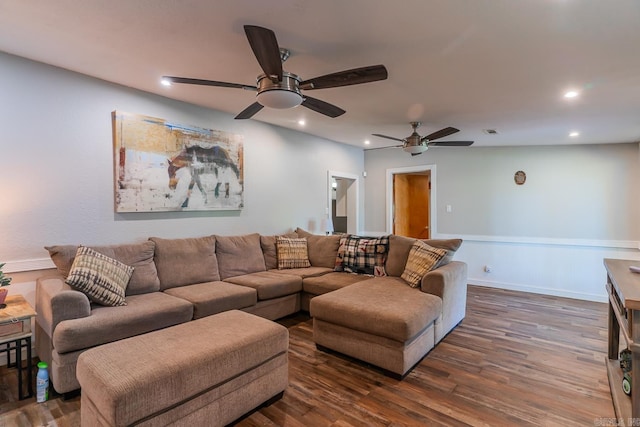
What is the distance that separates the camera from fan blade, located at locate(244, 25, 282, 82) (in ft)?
5.49

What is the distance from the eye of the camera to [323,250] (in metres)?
4.46

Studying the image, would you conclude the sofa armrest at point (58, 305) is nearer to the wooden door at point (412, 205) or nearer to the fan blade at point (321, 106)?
the fan blade at point (321, 106)

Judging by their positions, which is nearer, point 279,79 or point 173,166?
point 279,79

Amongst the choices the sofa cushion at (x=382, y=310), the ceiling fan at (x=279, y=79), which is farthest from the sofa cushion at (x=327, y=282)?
the ceiling fan at (x=279, y=79)

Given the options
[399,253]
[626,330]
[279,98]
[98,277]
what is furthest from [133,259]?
[626,330]

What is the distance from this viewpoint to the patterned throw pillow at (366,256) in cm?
388

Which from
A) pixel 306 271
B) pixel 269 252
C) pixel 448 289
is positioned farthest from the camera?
pixel 269 252

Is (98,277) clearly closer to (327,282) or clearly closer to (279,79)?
(279,79)

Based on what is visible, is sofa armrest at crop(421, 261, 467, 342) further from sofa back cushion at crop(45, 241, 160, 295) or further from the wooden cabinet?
sofa back cushion at crop(45, 241, 160, 295)

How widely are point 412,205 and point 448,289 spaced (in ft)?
13.5

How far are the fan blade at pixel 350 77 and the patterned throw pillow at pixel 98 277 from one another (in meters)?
2.16

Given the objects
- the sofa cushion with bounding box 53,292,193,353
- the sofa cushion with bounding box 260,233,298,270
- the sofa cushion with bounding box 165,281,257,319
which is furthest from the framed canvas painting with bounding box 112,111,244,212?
the sofa cushion with bounding box 53,292,193,353

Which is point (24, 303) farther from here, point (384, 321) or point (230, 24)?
point (384, 321)

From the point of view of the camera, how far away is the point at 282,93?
2.34 metres
